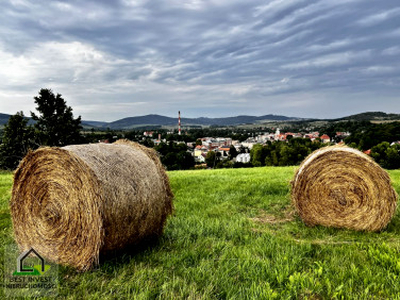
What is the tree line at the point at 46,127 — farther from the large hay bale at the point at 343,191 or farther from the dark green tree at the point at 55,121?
the large hay bale at the point at 343,191

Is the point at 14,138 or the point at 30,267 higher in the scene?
the point at 14,138

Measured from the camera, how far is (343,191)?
6.97 metres

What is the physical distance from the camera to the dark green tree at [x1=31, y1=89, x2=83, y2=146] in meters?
46.3

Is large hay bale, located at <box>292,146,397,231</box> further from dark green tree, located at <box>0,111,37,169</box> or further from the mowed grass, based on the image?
dark green tree, located at <box>0,111,37,169</box>

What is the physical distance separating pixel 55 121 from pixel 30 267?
50.0 m

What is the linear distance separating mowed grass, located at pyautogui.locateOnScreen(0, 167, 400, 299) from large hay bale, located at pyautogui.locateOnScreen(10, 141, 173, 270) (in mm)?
408

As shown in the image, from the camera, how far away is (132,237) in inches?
203

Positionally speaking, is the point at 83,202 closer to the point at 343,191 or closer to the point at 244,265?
the point at 244,265

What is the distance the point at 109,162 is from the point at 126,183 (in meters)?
0.48

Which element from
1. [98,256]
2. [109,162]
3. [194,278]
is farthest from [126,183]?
[194,278]

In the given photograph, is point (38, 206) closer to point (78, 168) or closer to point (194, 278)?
point (78, 168)

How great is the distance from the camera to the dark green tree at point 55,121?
46344mm

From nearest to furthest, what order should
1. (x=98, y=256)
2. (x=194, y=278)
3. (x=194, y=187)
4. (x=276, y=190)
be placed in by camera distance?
(x=194, y=278)
(x=98, y=256)
(x=276, y=190)
(x=194, y=187)

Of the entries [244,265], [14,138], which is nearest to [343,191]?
[244,265]
